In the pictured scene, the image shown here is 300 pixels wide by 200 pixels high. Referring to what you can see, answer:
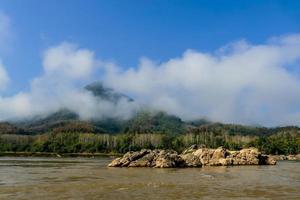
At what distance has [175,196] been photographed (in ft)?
126

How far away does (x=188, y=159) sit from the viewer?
99062mm

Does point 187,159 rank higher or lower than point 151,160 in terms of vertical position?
higher

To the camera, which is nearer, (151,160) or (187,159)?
(151,160)

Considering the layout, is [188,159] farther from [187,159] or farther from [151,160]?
Answer: [151,160]

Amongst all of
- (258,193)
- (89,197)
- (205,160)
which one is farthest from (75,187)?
(205,160)

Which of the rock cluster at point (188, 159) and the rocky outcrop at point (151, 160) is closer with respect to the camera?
the rocky outcrop at point (151, 160)

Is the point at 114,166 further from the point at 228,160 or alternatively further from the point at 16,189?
the point at 16,189

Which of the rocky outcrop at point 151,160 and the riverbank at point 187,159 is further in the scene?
the riverbank at point 187,159

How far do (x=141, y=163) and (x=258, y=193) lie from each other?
56.2 meters

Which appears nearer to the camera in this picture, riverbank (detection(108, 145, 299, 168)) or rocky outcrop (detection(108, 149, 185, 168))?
rocky outcrop (detection(108, 149, 185, 168))

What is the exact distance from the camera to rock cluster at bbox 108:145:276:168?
310 feet

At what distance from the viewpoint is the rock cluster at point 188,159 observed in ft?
310

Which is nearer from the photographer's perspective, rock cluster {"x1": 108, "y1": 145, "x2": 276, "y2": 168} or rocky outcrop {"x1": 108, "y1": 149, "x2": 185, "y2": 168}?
rocky outcrop {"x1": 108, "y1": 149, "x2": 185, "y2": 168}

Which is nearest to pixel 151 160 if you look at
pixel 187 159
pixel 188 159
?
pixel 187 159
